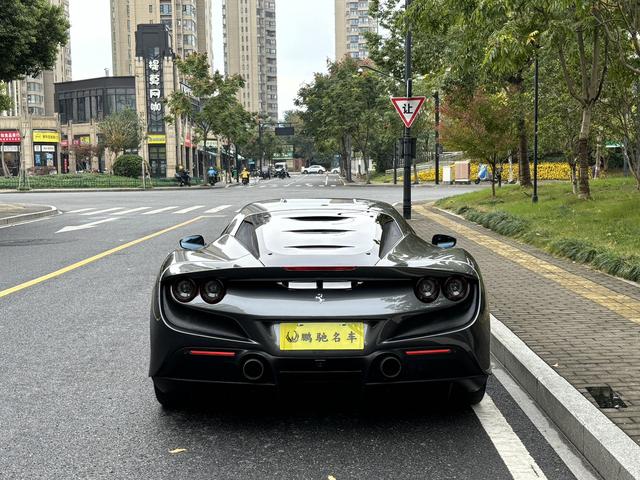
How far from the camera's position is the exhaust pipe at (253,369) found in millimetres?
3799

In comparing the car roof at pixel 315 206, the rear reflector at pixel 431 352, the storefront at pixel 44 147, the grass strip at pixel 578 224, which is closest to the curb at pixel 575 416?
the rear reflector at pixel 431 352

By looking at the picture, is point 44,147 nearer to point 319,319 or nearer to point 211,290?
point 211,290

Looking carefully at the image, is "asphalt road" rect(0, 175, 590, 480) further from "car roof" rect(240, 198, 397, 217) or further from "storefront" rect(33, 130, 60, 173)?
"storefront" rect(33, 130, 60, 173)

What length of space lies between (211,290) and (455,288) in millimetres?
1326

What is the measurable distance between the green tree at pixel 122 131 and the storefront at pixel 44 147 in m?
13.6

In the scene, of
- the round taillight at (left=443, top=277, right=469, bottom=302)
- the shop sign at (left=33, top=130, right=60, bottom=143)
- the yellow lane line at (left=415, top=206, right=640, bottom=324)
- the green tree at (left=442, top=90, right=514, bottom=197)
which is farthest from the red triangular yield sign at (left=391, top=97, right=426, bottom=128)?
the shop sign at (left=33, top=130, right=60, bottom=143)

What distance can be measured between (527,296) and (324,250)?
4257mm

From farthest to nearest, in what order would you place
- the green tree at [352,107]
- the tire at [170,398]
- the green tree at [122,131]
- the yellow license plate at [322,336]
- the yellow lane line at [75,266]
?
1. the green tree at [122,131]
2. the green tree at [352,107]
3. the yellow lane line at [75,266]
4. the tire at [170,398]
5. the yellow license plate at [322,336]

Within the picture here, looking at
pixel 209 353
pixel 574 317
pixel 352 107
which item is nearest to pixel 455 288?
pixel 209 353

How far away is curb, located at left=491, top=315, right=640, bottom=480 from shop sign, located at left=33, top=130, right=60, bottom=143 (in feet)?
287

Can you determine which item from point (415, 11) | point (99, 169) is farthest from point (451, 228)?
point (99, 169)

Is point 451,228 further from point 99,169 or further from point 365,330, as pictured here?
point 99,169

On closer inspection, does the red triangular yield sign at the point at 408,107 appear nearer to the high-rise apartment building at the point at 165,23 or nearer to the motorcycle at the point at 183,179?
the motorcycle at the point at 183,179

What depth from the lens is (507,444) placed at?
387cm
